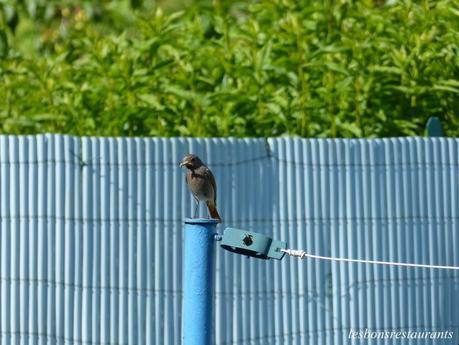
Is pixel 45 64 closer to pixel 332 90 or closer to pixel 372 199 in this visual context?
pixel 332 90

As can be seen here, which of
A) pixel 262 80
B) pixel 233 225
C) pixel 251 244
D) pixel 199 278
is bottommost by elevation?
pixel 199 278

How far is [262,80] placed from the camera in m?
9.28

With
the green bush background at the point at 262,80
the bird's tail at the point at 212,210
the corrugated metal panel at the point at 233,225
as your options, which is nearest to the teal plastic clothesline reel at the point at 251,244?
the bird's tail at the point at 212,210

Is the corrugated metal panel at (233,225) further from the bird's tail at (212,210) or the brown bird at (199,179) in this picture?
the brown bird at (199,179)

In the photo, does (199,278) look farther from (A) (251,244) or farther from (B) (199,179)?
(B) (199,179)

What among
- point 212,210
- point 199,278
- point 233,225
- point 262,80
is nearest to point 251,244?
point 199,278

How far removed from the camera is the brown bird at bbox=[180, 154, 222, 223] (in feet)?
22.8

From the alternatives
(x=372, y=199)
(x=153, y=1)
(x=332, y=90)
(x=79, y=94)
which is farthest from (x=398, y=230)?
(x=153, y=1)

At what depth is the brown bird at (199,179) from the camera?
696 cm

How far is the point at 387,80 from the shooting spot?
30.7 ft

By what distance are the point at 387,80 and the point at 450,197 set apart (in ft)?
5.04

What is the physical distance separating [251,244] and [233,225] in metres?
2.15

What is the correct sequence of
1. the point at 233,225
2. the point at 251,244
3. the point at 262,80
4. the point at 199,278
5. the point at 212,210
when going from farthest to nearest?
the point at 262,80 < the point at 233,225 < the point at 212,210 < the point at 199,278 < the point at 251,244

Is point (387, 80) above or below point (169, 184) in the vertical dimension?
above
